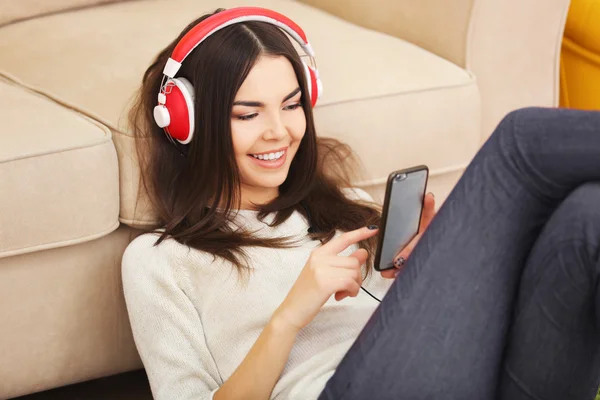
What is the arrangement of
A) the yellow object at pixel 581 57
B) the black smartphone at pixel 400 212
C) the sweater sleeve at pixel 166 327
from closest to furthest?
the black smartphone at pixel 400 212 → the sweater sleeve at pixel 166 327 → the yellow object at pixel 581 57

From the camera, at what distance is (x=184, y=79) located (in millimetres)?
1150

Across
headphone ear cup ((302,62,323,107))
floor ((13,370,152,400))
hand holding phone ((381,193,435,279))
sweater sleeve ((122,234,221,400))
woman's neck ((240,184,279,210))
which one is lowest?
floor ((13,370,152,400))

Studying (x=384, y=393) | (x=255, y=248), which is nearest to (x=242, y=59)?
(x=255, y=248)

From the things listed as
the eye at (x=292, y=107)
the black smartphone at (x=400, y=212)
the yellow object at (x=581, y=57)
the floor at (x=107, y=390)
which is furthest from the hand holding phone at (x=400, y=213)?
the yellow object at (x=581, y=57)

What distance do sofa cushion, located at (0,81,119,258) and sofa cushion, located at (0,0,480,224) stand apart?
43 millimetres

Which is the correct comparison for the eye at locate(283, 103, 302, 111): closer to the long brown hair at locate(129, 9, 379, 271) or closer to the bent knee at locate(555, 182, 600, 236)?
the long brown hair at locate(129, 9, 379, 271)

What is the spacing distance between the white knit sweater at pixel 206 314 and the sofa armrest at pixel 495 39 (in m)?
0.64

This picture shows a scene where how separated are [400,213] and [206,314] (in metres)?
Answer: 0.31

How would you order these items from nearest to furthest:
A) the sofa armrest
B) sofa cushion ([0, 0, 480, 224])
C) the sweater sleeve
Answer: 1. the sweater sleeve
2. sofa cushion ([0, 0, 480, 224])
3. the sofa armrest

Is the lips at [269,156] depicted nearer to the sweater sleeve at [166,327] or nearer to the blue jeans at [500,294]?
the sweater sleeve at [166,327]

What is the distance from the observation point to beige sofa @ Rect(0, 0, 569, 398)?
1196 millimetres

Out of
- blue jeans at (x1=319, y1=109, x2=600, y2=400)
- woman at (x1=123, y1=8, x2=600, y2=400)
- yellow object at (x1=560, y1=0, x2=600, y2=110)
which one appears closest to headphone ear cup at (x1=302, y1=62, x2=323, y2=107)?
woman at (x1=123, y1=8, x2=600, y2=400)

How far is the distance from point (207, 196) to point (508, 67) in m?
0.74

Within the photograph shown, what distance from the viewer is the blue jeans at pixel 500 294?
0.87 meters
